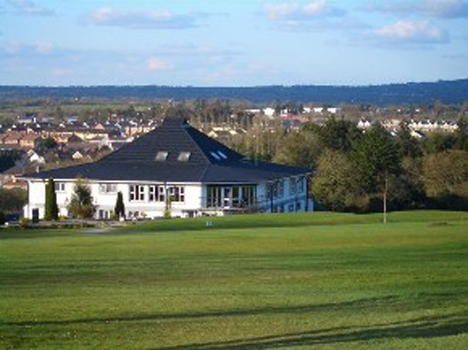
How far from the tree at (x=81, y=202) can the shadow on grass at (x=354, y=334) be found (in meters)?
46.0

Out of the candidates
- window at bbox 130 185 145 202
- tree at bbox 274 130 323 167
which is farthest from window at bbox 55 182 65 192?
tree at bbox 274 130 323 167

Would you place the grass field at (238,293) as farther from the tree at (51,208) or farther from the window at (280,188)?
the window at (280,188)

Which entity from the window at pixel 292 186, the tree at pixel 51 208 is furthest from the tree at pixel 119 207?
the window at pixel 292 186

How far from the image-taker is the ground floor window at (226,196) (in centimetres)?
6424

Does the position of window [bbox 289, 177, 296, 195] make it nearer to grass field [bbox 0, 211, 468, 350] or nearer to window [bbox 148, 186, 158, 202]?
window [bbox 148, 186, 158, 202]

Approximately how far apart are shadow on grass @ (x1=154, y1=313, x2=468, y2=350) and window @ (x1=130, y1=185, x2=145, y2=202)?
51233 mm

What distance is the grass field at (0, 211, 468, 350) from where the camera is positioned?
545 inches

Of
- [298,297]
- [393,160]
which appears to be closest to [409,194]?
[393,160]

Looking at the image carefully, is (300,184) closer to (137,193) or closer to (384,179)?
(384,179)

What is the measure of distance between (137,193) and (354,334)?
5258 cm

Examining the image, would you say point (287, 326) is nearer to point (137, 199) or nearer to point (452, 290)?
point (452, 290)

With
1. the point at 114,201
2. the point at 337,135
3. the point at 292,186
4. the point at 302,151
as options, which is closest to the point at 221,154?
the point at 292,186

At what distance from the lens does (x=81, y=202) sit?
62.5 metres

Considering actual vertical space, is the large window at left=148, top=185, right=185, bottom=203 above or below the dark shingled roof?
below
